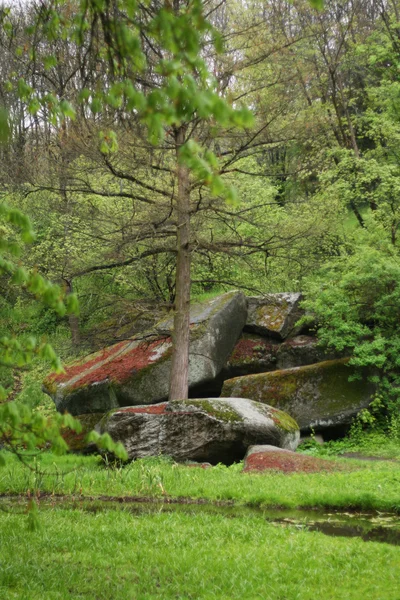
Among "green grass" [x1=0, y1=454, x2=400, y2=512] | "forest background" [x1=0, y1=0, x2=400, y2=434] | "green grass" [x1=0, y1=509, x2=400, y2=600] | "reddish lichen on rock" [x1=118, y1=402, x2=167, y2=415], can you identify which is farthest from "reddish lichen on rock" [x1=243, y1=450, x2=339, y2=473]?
"forest background" [x1=0, y1=0, x2=400, y2=434]

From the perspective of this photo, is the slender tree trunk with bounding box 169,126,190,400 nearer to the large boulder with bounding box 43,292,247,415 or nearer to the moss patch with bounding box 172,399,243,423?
the moss patch with bounding box 172,399,243,423

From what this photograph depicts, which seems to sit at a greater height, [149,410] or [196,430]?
[149,410]

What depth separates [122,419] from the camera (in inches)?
570

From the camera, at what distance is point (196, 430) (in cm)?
1404

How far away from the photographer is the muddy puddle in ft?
28.3

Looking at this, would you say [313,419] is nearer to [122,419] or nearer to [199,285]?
[122,419]

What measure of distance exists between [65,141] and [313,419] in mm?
10040

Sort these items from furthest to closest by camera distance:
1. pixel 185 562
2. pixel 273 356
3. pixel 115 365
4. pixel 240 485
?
1. pixel 273 356
2. pixel 115 365
3. pixel 240 485
4. pixel 185 562

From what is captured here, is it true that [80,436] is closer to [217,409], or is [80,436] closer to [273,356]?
[217,409]

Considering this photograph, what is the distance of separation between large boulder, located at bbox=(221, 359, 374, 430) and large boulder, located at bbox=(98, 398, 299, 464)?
271cm

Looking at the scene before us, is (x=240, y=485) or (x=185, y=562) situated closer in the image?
(x=185, y=562)

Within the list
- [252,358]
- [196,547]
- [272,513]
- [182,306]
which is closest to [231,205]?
[182,306]

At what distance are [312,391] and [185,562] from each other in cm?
1144

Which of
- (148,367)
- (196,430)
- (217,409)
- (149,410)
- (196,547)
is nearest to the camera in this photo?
(196,547)
